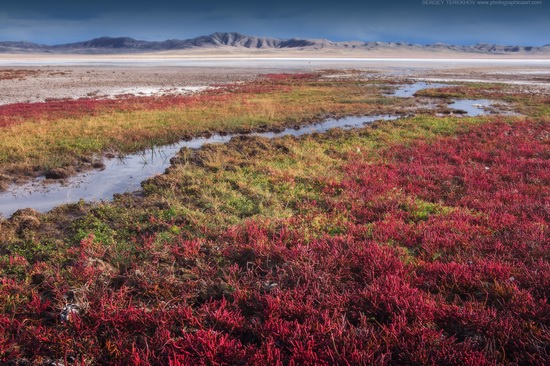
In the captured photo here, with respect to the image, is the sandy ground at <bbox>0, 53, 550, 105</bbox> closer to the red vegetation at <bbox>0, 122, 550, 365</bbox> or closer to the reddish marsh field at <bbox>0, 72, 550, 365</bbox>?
the reddish marsh field at <bbox>0, 72, 550, 365</bbox>

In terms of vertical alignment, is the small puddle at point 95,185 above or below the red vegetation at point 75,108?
below

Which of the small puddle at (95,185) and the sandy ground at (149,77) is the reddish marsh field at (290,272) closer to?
the small puddle at (95,185)

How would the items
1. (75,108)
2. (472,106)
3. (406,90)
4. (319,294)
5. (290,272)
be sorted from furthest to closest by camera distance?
(406,90) < (472,106) < (75,108) < (290,272) < (319,294)

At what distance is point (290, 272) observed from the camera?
641cm

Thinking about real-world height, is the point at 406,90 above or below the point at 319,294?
above

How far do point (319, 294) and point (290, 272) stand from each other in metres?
0.97

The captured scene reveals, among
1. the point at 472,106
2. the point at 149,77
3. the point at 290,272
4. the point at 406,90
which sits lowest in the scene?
the point at 290,272

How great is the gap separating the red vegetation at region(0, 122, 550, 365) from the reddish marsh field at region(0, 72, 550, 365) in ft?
0.10

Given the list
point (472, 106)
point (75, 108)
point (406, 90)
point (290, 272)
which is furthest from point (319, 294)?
point (406, 90)

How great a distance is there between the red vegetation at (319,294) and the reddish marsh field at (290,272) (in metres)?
0.03

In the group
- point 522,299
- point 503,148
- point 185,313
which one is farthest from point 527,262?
point 503,148

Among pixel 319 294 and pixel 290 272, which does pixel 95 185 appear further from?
pixel 319 294

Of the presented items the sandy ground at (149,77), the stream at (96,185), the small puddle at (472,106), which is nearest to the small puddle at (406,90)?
the small puddle at (472,106)

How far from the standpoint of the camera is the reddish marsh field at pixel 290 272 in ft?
15.0
